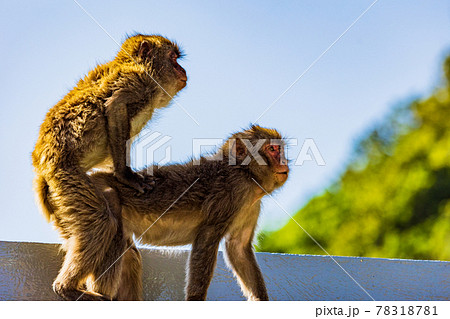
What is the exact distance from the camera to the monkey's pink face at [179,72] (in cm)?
395

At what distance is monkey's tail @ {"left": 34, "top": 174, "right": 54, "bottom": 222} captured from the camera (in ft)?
10.5

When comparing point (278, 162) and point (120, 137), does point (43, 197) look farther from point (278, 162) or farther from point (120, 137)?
point (278, 162)

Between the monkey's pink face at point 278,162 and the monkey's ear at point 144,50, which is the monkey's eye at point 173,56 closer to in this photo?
the monkey's ear at point 144,50

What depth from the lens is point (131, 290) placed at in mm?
3502

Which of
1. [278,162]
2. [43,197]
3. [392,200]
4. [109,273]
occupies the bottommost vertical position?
[392,200]

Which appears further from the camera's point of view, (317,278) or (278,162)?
(317,278)

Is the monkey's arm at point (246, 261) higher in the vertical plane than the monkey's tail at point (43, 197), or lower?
lower

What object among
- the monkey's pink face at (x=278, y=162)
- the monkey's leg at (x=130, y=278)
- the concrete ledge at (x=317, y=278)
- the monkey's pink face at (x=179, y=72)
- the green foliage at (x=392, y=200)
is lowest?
the green foliage at (x=392, y=200)

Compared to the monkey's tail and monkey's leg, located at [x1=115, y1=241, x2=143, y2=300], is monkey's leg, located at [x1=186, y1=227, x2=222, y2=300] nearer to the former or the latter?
monkey's leg, located at [x1=115, y1=241, x2=143, y2=300]

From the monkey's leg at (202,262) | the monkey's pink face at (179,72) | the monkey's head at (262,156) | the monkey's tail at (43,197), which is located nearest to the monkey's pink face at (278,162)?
the monkey's head at (262,156)

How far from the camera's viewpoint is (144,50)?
3895 mm

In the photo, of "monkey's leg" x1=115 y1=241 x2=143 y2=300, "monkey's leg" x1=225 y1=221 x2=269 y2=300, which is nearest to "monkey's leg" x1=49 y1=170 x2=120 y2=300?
"monkey's leg" x1=115 y1=241 x2=143 y2=300

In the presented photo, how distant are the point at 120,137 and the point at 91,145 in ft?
0.57

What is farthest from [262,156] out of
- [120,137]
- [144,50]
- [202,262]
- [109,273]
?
[109,273]
